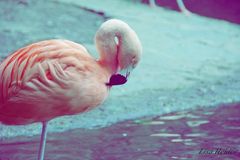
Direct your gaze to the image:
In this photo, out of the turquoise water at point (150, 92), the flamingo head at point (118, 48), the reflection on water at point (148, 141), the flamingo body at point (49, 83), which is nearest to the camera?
the flamingo body at point (49, 83)

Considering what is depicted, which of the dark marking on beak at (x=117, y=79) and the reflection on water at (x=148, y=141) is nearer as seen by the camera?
the dark marking on beak at (x=117, y=79)

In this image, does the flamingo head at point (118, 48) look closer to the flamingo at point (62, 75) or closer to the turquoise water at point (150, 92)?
the flamingo at point (62, 75)

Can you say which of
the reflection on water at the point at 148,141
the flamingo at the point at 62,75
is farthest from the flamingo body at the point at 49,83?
the reflection on water at the point at 148,141

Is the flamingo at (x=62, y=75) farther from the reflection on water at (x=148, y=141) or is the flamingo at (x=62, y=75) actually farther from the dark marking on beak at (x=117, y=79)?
the reflection on water at (x=148, y=141)

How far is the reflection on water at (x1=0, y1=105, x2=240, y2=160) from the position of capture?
4734mm

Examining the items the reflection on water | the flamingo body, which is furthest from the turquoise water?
the flamingo body

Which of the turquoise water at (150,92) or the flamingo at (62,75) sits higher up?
the flamingo at (62,75)

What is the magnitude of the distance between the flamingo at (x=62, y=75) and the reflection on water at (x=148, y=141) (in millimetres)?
713

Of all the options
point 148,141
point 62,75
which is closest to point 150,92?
point 148,141

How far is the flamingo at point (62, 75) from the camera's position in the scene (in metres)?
3.94

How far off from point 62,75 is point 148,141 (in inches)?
55.4

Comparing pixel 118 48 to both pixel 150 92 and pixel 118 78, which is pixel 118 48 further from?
pixel 150 92

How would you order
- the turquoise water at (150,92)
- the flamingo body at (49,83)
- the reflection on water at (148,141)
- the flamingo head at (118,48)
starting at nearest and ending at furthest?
the flamingo body at (49,83), the flamingo head at (118,48), the reflection on water at (148,141), the turquoise water at (150,92)

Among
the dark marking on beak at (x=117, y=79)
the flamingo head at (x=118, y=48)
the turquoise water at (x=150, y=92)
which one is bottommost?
the turquoise water at (x=150, y=92)
